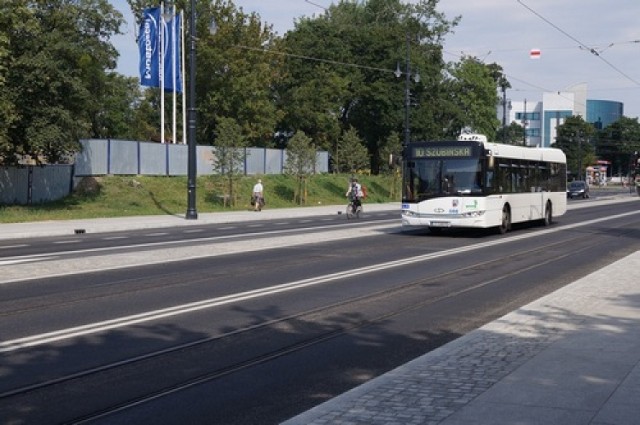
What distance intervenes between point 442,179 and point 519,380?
17769mm

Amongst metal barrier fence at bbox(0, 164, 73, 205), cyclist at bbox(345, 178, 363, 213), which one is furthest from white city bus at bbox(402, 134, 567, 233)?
metal barrier fence at bbox(0, 164, 73, 205)

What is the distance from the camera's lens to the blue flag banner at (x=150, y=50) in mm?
40688

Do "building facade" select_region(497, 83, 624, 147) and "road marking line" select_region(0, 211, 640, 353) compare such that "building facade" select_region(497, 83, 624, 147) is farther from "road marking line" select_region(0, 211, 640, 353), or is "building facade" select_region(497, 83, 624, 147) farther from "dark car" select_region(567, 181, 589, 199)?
"road marking line" select_region(0, 211, 640, 353)

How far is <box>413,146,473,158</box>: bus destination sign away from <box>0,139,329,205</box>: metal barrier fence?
19.6m

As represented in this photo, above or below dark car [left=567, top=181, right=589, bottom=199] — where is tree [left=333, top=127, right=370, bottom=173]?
above

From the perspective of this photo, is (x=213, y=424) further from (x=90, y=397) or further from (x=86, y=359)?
(x=86, y=359)

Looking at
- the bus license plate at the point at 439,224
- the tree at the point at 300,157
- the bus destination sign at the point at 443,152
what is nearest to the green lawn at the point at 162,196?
the tree at the point at 300,157

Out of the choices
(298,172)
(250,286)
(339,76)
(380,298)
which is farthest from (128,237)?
(339,76)

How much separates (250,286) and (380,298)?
2268 millimetres

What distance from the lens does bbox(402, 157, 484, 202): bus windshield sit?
2419 centimetres

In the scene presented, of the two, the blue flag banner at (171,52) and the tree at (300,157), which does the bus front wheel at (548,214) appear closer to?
the tree at (300,157)

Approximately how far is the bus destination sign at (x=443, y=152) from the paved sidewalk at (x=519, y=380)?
1418 centimetres

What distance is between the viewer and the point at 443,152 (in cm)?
2448

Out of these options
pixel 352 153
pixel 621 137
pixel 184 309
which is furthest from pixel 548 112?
pixel 184 309
